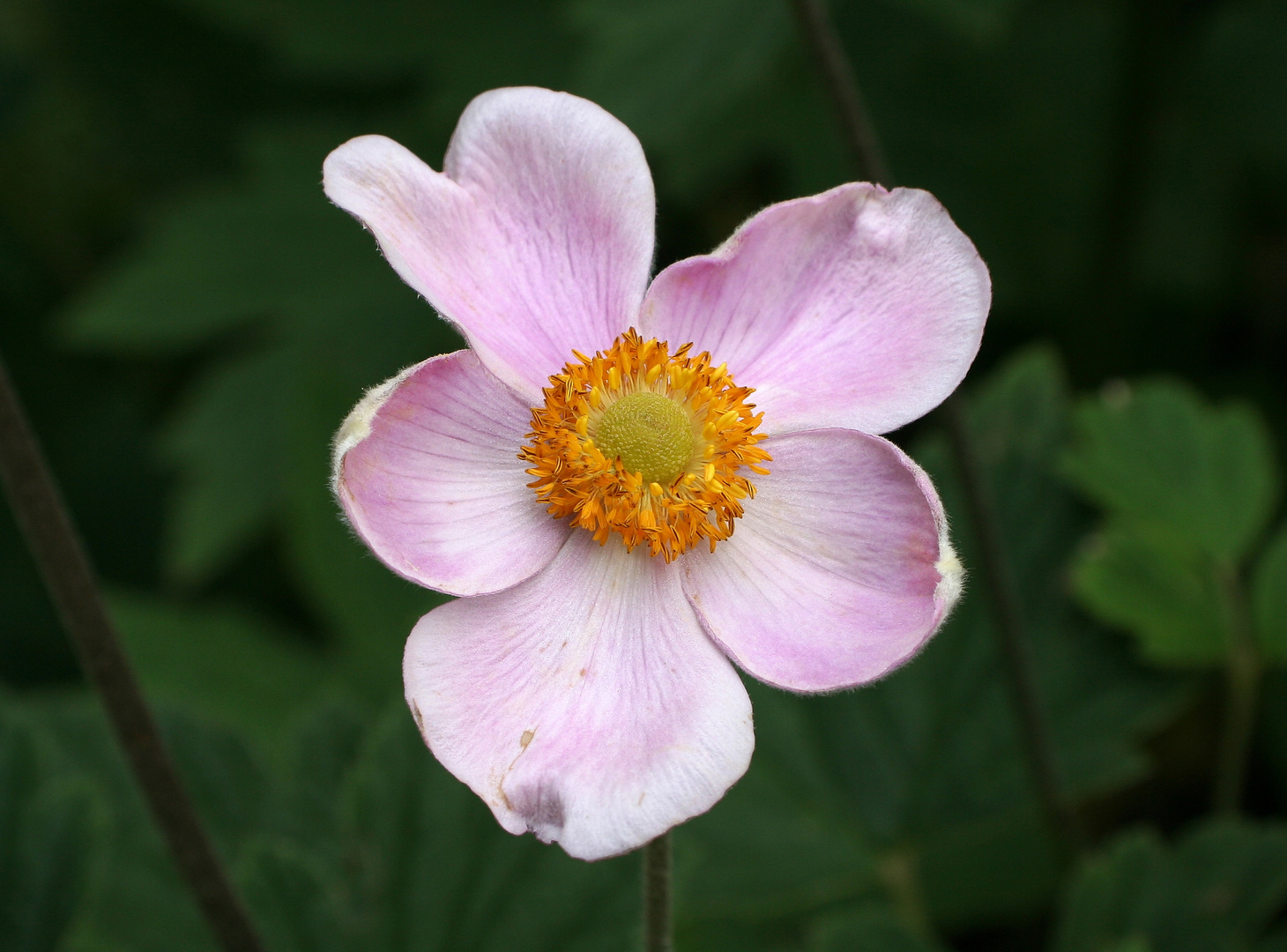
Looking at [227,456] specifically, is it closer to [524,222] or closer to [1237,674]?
[524,222]

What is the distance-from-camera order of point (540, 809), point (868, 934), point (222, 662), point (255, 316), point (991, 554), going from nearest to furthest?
point (540, 809) < point (868, 934) < point (991, 554) < point (222, 662) < point (255, 316)

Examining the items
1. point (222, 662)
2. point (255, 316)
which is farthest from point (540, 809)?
point (255, 316)

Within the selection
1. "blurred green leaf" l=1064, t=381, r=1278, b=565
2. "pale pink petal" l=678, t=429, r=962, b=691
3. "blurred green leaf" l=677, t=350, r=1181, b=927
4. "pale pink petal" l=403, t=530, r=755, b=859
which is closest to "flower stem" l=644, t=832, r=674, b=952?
"pale pink petal" l=403, t=530, r=755, b=859

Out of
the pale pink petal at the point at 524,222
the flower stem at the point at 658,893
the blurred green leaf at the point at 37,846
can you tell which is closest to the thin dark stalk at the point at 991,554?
the pale pink petal at the point at 524,222

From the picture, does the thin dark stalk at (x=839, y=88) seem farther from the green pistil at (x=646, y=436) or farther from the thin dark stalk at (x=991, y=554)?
the green pistil at (x=646, y=436)

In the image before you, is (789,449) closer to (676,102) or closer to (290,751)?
(290,751)

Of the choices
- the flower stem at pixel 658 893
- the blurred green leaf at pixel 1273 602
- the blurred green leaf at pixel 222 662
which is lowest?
the blurred green leaf at pixel 1273 602
